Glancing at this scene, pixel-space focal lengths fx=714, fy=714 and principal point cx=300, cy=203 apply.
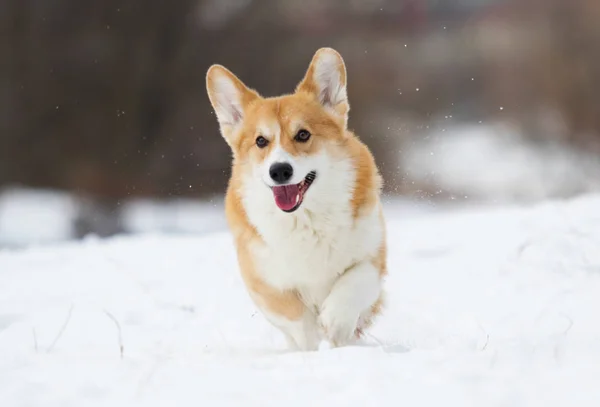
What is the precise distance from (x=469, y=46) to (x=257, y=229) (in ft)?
30.9

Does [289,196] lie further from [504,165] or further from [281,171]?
[504,165]

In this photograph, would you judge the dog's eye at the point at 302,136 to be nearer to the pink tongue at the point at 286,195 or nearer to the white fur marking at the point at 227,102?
the pink tongue at the point at 286,195

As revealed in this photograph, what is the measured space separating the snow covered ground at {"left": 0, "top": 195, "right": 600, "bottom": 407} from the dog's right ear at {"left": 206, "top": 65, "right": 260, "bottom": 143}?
4.19ft

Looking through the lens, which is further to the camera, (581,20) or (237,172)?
(581,20)

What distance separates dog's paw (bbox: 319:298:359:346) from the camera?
11.3 feet

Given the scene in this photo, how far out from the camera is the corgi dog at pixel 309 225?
3502 mm

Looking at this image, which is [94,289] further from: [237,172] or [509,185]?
[509,185]

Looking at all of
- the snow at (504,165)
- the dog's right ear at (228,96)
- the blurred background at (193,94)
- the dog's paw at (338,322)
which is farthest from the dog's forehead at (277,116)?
the snow at (504,165)

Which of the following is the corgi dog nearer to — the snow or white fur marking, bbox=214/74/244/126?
white fur marking, bbox=214/74/244/126

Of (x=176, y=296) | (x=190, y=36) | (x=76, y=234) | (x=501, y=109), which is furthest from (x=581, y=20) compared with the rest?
(x=176, y=296)

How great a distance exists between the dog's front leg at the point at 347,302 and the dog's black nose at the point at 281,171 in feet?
1.98

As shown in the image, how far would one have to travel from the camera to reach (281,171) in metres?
3.35

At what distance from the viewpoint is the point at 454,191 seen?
37.0 ft

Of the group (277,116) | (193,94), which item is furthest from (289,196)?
(193,94)
